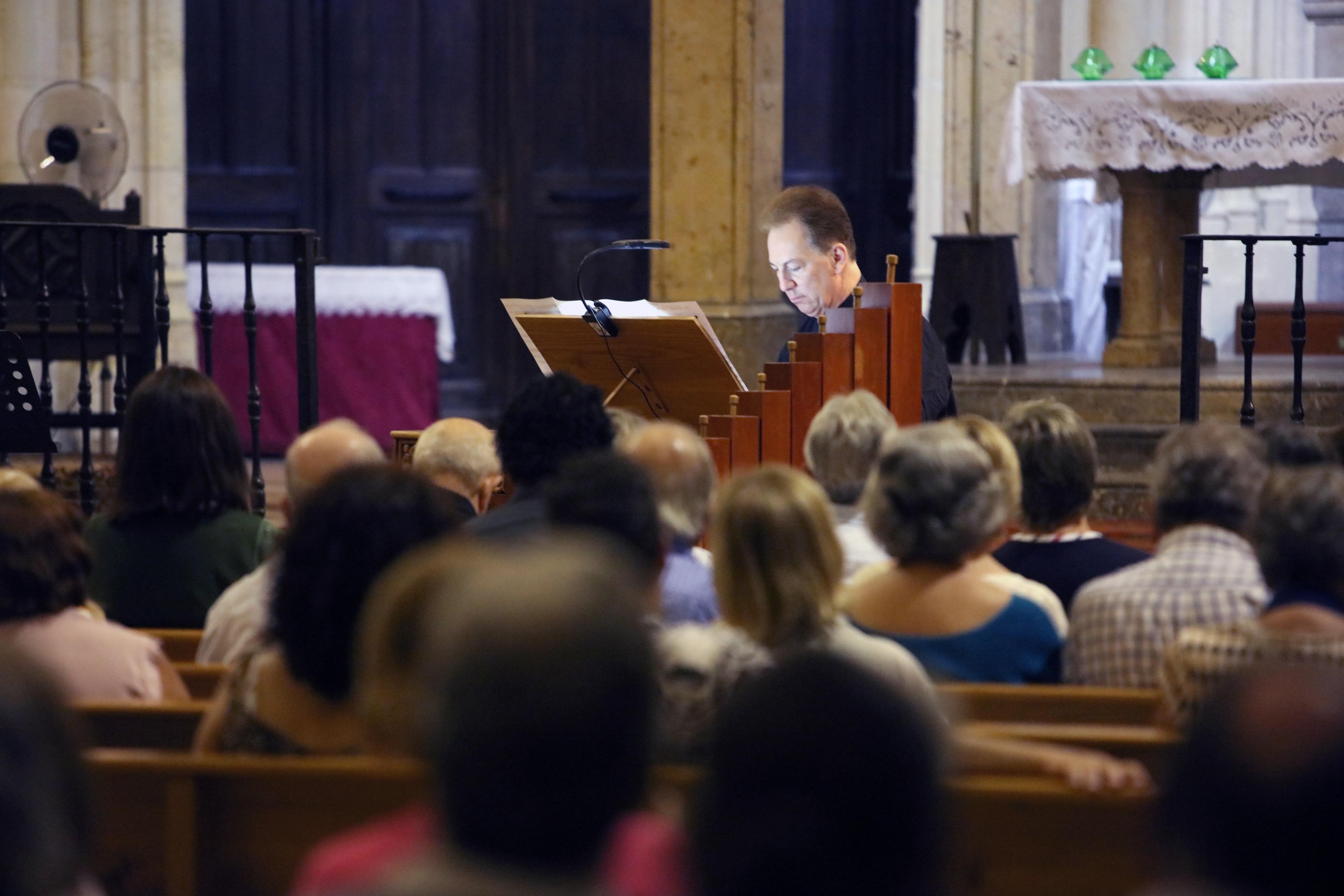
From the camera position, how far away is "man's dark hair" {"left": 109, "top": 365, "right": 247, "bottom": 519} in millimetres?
3451

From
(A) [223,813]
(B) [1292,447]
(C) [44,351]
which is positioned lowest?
(A) [223,813]

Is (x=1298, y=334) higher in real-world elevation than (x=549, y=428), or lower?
higher

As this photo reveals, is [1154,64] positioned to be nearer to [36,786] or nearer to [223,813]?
[223,813]

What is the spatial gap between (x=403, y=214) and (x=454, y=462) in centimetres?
683

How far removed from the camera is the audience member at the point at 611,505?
2467 millimetres

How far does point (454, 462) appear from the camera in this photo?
3.95m

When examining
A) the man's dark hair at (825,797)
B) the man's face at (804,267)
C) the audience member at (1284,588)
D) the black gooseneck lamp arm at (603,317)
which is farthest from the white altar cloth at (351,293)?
the man's dark hair at (825,797)

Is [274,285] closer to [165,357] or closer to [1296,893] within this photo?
[165,357]

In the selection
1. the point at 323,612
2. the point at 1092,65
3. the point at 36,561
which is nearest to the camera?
the point at 323,612

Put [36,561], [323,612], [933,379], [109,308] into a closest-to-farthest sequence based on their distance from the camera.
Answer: [323,612] → [36,561] → [933,379] → [109,308]

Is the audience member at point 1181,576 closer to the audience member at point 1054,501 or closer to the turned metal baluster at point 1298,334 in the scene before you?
the audience member at point 1054,501

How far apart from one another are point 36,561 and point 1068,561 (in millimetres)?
1744

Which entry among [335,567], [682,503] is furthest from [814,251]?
[335,567]

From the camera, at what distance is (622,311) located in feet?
14.8
